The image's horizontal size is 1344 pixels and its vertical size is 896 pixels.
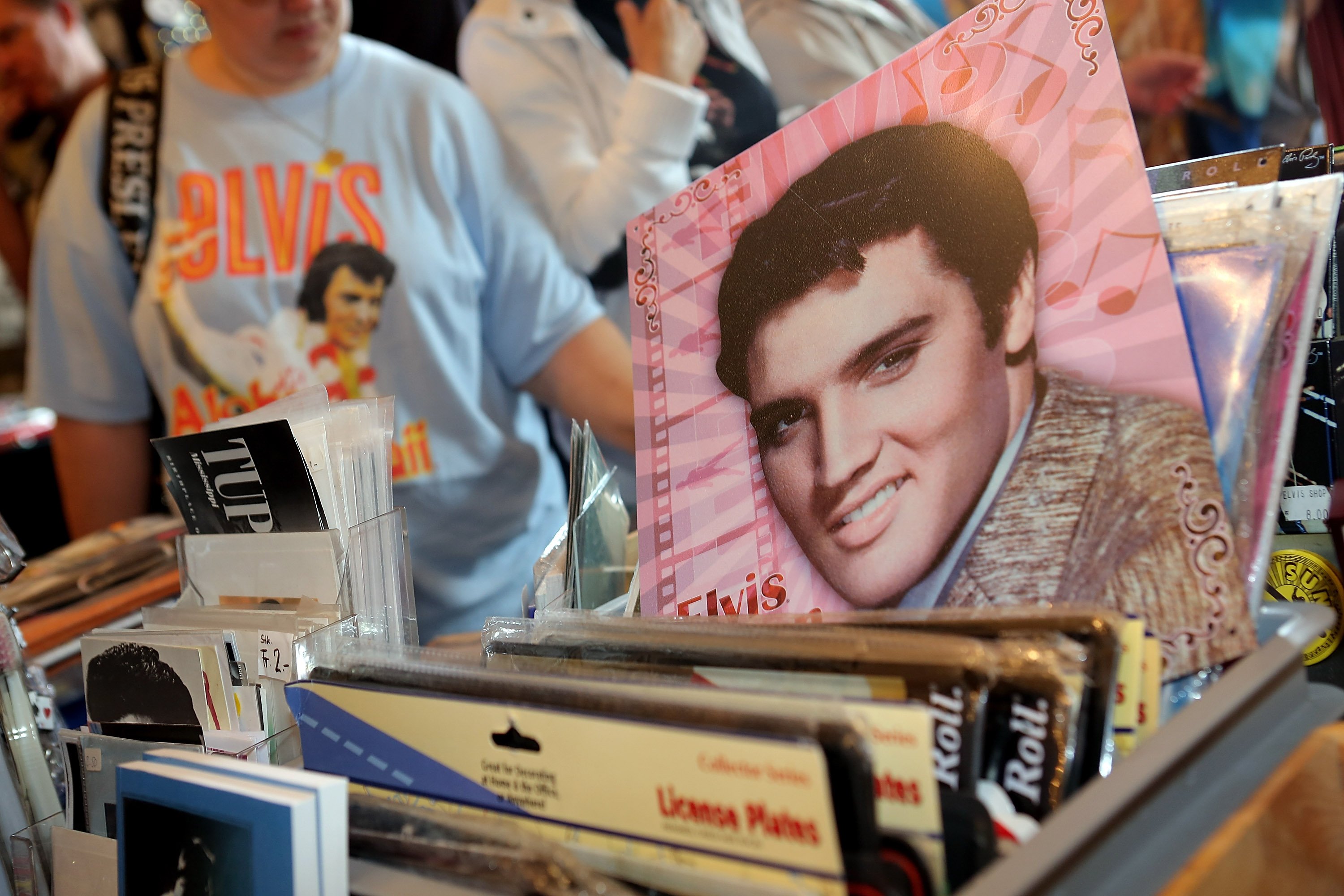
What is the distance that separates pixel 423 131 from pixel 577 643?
1331mm

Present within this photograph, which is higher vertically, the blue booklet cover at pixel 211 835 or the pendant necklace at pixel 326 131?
the pendant necklace at pixel 326 131

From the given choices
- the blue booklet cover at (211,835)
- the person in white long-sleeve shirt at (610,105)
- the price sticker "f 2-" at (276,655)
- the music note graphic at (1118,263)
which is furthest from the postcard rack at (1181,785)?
the person in white long-sleeve shirt at (610,105)

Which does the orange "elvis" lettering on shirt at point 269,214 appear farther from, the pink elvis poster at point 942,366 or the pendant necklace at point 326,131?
the pink elvis poster at point 942,366

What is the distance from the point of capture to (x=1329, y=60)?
1.57 meters

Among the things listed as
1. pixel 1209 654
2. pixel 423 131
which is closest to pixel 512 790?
pixel 1209 654

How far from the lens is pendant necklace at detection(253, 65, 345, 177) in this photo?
1.58 meters

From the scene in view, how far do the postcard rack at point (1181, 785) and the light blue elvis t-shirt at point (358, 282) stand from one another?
4.34 feet

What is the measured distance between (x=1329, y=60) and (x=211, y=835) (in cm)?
196

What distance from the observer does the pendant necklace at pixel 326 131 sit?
1580mm

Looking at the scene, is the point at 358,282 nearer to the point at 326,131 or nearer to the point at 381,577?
the point at 326,131

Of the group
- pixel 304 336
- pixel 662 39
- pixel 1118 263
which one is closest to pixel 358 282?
pixel 304 336

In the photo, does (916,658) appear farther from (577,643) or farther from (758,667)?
(577,643)

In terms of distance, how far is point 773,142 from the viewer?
604 millimetres

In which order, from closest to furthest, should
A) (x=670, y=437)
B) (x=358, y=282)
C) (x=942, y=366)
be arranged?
(x=942, y=366) < (x=670, y=437) < (x=358, y=282)
